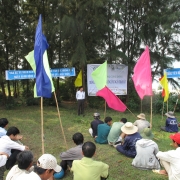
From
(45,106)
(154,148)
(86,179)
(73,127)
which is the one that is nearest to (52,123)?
(73,127)

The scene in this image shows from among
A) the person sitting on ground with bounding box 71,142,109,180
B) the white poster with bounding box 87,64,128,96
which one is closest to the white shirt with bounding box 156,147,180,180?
the person sitting on ground with bounding box 71,142,109,180

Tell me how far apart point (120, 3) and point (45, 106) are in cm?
722

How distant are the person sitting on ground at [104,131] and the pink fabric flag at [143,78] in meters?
1.42

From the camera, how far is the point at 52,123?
31.1 ft

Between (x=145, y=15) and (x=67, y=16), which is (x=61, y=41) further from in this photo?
(x=145, y=15)

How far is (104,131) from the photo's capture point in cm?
642

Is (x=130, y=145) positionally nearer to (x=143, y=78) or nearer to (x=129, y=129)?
(x=129, y=129)

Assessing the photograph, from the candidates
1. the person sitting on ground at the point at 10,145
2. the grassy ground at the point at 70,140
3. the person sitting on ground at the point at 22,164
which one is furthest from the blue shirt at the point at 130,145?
the person sitting on ground at the point at 22,164

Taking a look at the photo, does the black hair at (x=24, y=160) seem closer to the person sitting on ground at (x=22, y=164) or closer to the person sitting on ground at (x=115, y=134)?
the person sitting on ground at (x=22, y=164)

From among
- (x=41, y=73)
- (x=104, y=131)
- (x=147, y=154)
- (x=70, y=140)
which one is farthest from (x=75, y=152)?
(x=70, y=140)

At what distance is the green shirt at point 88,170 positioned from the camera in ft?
10.3

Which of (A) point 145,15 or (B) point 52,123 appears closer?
(B) point 52,123

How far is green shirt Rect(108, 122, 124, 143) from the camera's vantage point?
20.0ft

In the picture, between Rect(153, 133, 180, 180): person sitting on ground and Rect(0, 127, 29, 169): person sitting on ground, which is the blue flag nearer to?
Rect(0, 127, 29, 169): person sitting on ground
